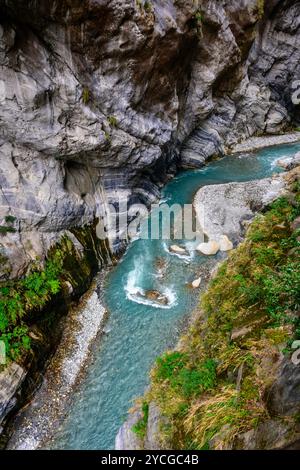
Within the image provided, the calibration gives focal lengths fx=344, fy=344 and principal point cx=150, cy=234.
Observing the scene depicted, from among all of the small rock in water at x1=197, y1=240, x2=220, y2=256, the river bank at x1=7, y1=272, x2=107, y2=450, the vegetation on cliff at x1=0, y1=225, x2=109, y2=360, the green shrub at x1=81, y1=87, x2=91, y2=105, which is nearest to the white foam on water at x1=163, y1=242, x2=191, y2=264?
the small rock in water at x1=197, y1=240, x2=220, y2=256

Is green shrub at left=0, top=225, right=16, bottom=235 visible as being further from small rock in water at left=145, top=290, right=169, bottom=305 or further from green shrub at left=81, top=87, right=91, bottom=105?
green shrub at left=81, top=87, right=91, bottom=105

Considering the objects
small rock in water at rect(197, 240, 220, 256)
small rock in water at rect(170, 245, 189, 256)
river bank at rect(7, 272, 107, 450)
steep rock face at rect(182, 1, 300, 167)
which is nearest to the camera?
river bank at rect(7, 272, 107, 450)

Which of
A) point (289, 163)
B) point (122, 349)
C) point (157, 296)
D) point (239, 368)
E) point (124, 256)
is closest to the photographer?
point (239, 368)

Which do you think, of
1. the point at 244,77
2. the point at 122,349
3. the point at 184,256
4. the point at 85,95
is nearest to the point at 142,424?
the point at 122,349

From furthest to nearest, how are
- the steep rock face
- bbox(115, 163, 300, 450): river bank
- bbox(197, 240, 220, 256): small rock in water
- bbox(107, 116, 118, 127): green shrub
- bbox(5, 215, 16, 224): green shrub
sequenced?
the steep rock face < bbox(197, 240, 220, 256): small rock in water < bbox(107, 116, 118, 127): green shrub < bbox(5, 215, 16, 224): green shrub < bbox(115, 163, 300, 450): river bank

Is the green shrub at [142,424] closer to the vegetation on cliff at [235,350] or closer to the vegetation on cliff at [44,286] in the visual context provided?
the vegetation on cliff at [235,350]

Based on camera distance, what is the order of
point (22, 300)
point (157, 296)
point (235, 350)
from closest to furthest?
point (235, 350) → point (22, 300) → point (157, 296)

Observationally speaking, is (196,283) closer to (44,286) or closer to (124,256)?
(124,256)

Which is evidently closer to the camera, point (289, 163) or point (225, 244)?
point (225, 244)

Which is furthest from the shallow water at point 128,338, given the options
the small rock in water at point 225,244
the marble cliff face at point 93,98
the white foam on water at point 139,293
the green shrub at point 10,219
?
the green shrub at point 10,219
